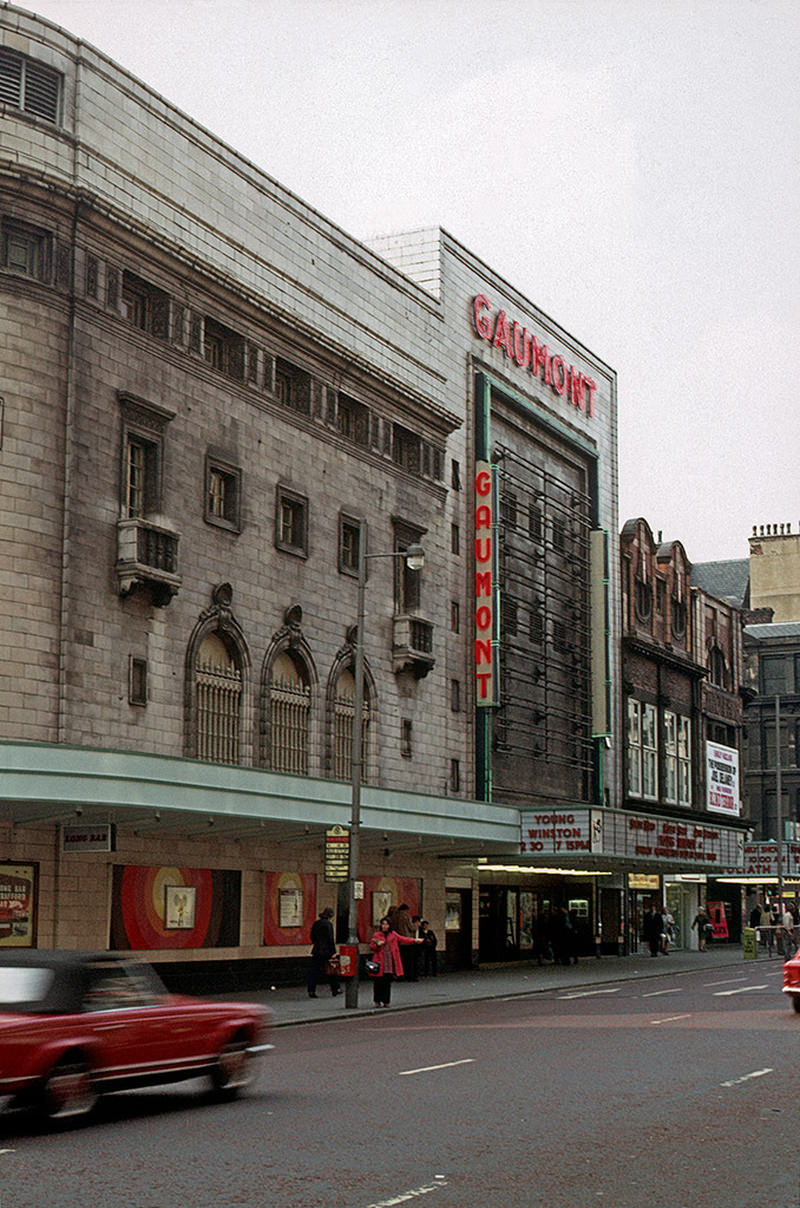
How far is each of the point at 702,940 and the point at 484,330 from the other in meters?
30.0

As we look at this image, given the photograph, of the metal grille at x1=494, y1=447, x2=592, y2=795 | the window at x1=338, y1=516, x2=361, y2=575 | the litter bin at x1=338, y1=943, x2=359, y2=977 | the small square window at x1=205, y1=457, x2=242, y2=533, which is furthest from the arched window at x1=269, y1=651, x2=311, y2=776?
the metal grille at x1=494, y1=447, x2=592, y2=795

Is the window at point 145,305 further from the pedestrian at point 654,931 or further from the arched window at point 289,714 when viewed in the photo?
the pedestrian at point 654,931

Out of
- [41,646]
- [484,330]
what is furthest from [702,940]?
[41,646]

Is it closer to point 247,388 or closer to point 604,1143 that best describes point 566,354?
point 247,388

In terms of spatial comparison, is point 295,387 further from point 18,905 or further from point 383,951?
point 18,905

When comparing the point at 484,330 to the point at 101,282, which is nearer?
the point at 101,282

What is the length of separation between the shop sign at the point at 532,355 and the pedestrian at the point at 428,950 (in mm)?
19139

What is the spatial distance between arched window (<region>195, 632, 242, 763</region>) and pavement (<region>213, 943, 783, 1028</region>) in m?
5.25

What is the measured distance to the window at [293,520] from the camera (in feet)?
124

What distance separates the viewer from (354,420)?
41594mm

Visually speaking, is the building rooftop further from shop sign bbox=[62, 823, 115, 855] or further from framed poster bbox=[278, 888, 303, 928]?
shop sign bbox=[62, 823, 115, 855]

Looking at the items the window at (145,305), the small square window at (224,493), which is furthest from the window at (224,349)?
the small square window at (224,493)

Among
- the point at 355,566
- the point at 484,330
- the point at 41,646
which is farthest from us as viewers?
A: the point at 484,330

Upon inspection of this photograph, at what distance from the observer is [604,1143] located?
488 inches
